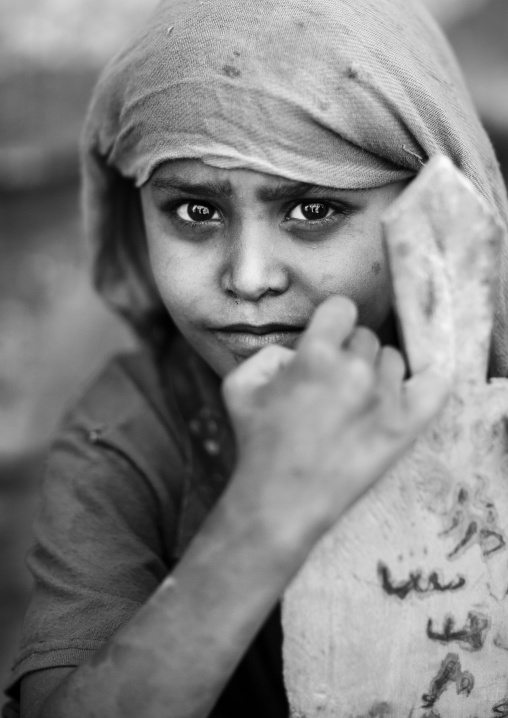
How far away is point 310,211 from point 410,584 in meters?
0.62

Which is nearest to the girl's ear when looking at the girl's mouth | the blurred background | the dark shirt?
the dark shirt

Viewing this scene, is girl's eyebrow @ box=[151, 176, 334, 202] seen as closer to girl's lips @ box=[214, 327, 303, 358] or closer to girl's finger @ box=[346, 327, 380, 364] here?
girl's lips @ box=[214, 327, 303, 358]

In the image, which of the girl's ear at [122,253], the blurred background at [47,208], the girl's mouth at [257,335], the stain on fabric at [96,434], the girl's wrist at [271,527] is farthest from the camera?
the blurred background at [47,208]

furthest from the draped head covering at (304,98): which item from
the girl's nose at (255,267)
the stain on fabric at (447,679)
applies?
the stain on fabric at (447,679)

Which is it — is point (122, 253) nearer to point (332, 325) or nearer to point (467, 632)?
point (332, 325)

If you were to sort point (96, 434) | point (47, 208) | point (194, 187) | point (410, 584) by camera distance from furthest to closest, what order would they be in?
point (47, 208), point (96, 434), point (194, 187), point (410, 584)

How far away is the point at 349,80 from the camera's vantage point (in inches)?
48.4

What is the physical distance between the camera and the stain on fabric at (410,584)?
106 cm

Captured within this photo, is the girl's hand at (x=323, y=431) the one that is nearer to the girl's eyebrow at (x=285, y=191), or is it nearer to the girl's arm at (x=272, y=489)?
the girl's arm at (x=272, y=489)

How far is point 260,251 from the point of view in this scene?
127 cm

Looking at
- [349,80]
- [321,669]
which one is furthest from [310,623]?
[349,80]

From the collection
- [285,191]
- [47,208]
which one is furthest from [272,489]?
[47,208]

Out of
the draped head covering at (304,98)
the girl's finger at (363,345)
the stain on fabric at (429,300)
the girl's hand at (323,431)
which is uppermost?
the draped head covering at (304,98)

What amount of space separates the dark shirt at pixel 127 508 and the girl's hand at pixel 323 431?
497 millimetres
